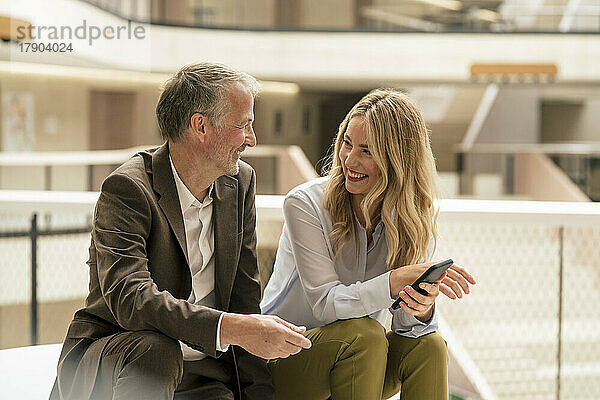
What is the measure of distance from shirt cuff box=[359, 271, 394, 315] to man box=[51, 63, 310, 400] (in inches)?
11.0

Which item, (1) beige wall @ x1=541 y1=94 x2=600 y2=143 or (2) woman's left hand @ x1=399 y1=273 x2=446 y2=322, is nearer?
(2) woman's left hand @ x1=399 y1=273 x2=446 y2=322

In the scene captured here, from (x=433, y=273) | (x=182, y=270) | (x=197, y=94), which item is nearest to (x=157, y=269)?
(x=182, y=270)

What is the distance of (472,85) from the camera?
Result: 14297 millimetres


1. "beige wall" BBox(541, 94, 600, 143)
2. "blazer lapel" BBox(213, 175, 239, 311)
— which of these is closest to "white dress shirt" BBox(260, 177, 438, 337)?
"blazer lapel" BBox(213, 175, 239, 311)

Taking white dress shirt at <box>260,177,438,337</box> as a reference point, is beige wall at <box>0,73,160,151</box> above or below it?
above

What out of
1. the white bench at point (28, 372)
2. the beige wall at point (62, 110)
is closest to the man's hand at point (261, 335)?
the white bench at point (28, 372)

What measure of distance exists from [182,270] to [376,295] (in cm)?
49

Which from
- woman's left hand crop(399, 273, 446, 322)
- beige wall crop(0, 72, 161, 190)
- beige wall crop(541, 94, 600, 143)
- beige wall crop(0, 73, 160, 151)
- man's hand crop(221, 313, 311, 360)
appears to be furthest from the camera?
beige wall crop(541, 94, 600, 143)

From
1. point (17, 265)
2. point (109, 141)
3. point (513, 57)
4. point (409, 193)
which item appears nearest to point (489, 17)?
point (513, 57)

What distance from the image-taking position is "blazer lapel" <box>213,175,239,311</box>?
205cm

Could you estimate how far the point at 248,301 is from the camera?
2.14 metres

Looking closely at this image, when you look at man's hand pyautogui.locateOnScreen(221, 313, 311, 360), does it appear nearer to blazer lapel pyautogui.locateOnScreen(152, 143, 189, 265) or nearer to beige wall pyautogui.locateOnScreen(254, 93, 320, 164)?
blazer lapel pyautogui.locateOnScreen(152, 143, 189, 265)

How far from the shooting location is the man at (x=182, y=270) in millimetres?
1786

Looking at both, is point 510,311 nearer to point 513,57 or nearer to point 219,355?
point 219,355
